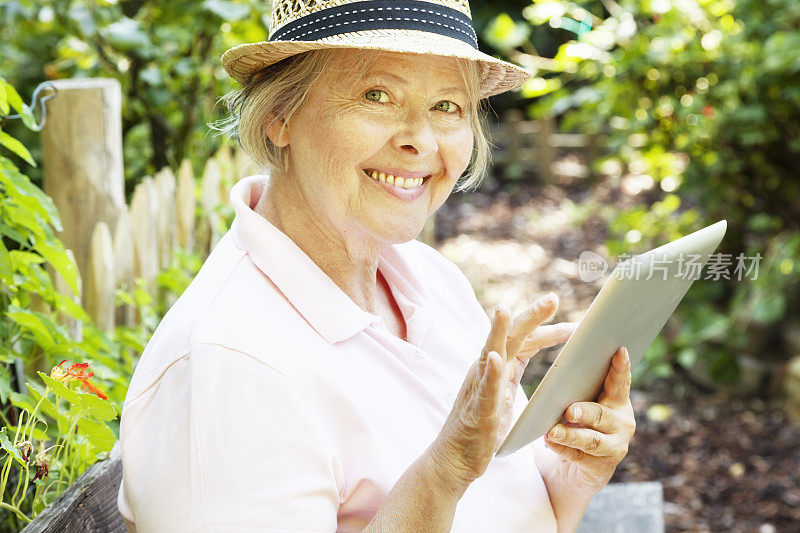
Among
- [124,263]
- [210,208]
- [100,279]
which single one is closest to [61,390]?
[100,279]

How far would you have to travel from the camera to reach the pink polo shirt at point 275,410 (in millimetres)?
1158

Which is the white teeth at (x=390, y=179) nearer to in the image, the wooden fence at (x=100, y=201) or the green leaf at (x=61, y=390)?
the green leaf at (x=61, y=390)

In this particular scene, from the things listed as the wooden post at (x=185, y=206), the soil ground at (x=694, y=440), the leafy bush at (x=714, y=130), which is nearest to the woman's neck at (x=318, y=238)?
the wooden post at (x=185, y=206)

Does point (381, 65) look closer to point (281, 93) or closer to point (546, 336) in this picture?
point (281, 93)

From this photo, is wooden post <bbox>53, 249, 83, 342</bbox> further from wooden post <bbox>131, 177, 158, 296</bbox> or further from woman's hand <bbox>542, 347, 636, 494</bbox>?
woman's hand <bbox>542, 347, 636, 494</bbox>

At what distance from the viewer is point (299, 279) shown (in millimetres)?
1402

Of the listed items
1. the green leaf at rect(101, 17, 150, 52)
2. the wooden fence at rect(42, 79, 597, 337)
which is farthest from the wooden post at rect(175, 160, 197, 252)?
the green leaf at rect(101, 17, 150, 52)

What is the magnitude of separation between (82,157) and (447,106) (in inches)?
56.2

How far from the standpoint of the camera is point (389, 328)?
1.68m

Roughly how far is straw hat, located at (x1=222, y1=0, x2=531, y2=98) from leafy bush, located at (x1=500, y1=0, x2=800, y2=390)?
9.38 ft

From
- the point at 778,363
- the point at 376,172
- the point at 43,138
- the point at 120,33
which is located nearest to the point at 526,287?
the point at 778,363

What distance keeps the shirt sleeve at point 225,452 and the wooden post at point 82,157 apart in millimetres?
1430

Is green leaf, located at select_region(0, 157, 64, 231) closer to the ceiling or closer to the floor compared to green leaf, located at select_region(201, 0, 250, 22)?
closer to the floor

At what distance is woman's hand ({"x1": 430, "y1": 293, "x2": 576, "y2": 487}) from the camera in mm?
1118
